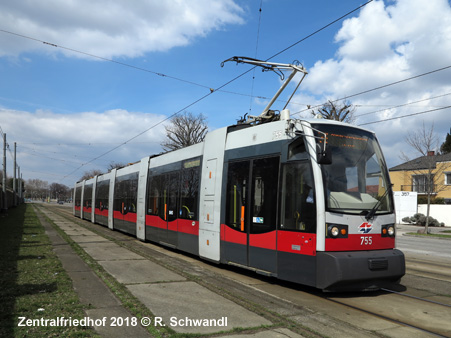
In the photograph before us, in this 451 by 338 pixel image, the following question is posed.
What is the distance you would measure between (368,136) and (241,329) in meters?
4.62

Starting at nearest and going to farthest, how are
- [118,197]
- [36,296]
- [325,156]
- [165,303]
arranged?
[165,303]
[36,296]
[325,156]
[118,197]

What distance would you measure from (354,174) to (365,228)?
972 millimetres

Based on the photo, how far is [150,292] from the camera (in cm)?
644

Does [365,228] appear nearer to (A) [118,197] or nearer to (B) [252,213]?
(B) [252,213]

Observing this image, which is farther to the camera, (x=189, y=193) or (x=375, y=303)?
(x=189, y=193)

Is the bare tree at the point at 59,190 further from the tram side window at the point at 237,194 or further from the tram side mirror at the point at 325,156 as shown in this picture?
the tram side mirror at the point at 325,156

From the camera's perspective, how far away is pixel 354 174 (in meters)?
6.85

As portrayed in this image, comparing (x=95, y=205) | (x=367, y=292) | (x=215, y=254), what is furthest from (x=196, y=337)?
(x=95, y=205)

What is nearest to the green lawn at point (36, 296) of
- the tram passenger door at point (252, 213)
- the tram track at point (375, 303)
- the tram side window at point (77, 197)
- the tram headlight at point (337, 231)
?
the tram track at point (375, 303)

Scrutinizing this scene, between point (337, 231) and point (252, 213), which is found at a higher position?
point (252, 213)

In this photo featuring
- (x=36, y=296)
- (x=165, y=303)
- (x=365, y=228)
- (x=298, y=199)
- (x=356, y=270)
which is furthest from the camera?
(x=298, y=199)

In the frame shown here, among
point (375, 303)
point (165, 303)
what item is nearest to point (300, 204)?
point (375, 303)

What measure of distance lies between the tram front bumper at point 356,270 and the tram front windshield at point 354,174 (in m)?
0.76

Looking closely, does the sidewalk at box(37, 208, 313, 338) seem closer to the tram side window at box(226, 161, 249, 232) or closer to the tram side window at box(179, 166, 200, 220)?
the tram side window at box(226, 161, 249, 232)
